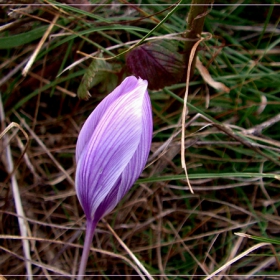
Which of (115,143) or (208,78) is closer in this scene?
(115,143)

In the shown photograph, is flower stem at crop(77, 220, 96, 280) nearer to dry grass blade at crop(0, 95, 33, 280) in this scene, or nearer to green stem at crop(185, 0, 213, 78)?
dry grass blade at crop(0, 95, 33, 280)

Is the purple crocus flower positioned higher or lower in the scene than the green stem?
lower

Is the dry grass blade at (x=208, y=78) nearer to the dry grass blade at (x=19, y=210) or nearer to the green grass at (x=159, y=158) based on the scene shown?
the green grass at (x=159, y=158)

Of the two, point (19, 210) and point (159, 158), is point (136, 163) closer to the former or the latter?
point (159, 158)

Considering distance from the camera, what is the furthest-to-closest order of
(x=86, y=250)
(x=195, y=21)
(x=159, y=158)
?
(x=159, y=158), (x=195, y=21), (x=86, y=250)

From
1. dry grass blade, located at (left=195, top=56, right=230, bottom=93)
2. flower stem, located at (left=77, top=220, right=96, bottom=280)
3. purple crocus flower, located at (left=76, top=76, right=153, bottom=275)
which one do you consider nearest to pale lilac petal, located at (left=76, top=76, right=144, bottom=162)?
purple crocus flower, located at (left=76, top=76, right=153, bottom=275)

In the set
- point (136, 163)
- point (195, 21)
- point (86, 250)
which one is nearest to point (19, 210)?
point (86, 250)
